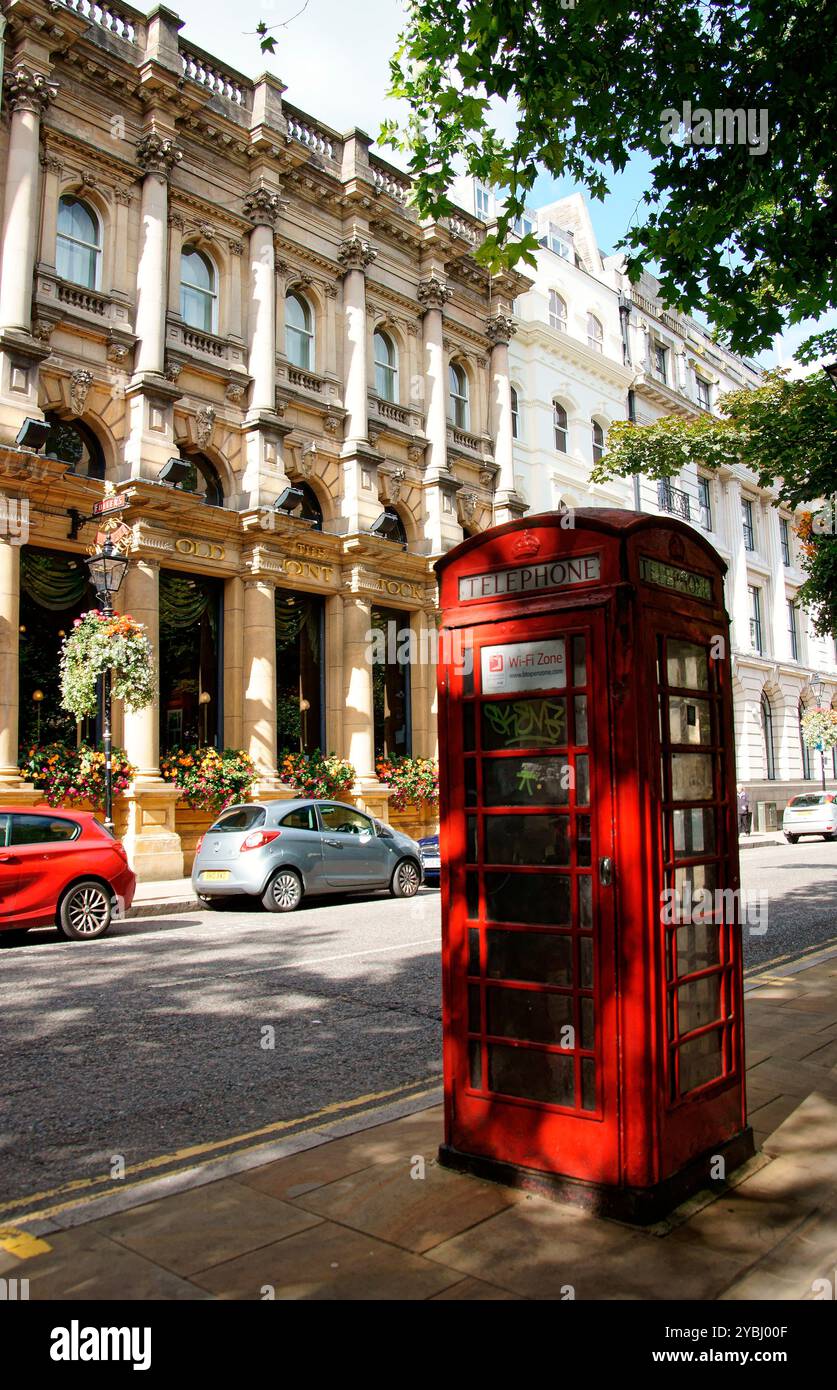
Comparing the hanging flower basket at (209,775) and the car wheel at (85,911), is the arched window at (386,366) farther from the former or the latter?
the car wheel at (85,911)

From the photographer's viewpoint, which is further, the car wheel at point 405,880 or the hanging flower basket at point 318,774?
the hanging flower basket at point 318,774

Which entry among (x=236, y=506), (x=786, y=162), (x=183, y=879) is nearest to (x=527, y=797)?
(x=786, y=162)

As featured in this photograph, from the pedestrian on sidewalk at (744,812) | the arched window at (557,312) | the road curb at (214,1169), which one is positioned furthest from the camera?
the pedestrian on sidewalk at (744,812)

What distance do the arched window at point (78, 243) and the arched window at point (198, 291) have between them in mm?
2096

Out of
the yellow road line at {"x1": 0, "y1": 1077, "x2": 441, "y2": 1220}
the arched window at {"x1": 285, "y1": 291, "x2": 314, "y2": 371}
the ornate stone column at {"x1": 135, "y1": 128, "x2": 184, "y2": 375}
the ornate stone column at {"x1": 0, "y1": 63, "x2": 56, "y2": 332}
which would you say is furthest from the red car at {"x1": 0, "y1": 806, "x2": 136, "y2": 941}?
the arched window at {"x1": 285, "y1": 291, "x2": 314, "y2": 371}

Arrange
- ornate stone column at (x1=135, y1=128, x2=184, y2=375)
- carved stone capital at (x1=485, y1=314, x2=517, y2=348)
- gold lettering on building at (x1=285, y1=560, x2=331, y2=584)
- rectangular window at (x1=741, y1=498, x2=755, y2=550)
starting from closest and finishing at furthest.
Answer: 1. ornate stone column at (x1=135, y1=128, x2=184, y2=375)
2. gold lettering on building at (x1=285, y1=560, x2=331, y2=584)
3. carved stone capital at (x1=485, y1=314, x2=517, y2=348)
4. rectangular window at (x1=741, y1=498, x2=755, y2=550)

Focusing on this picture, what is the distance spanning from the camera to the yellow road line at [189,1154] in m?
4.34

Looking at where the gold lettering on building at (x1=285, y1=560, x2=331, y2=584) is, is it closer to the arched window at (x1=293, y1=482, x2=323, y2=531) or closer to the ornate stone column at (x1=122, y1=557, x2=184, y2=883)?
the arched window at (x1=293, y1=482, x2=323, y2=531)

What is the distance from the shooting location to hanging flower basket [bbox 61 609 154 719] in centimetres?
1603

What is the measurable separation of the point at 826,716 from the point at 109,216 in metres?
31.2

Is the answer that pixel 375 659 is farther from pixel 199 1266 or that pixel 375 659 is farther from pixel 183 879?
pixel 199 1266

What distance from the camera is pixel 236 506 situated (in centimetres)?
2169

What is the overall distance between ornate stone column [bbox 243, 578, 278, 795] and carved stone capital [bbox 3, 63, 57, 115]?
9.56 meters

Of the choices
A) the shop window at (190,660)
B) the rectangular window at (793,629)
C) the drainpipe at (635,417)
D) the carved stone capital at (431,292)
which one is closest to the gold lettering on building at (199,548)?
the shop window at (190,660)
